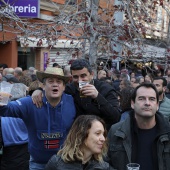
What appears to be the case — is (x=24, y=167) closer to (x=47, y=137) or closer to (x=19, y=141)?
(x=19, y=141)

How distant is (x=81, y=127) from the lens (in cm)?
319

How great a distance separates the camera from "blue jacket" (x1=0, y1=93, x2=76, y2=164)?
159 inches

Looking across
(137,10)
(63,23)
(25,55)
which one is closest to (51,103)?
(63,23)

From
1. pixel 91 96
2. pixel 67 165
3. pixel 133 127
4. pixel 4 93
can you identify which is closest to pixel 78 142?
pixel 67 165

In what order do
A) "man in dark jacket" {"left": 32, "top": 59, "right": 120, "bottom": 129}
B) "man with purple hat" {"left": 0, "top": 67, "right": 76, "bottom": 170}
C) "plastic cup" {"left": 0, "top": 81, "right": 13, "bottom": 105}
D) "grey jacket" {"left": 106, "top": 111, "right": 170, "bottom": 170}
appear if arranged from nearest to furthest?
"grey jacket" {"left": 106, "top": 111, "right": 170, "bottom": 170} < "plastic cup" {"left": 0, "top": 81, "right": 13, "bottom": 105} < "man in dark jacket" {"left": 32, "top": 59, "right": 120, "bottom": 129} < "man with purple hat" {"left": 0, "top": 67, "right": 76, "bottom": 170}

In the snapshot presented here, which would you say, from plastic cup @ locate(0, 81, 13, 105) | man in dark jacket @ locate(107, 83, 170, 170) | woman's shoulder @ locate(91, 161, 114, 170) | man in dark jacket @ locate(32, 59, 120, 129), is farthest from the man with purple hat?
woman's shoulder @ locate(91, 161, 114, 170)

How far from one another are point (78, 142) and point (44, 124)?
3.27 ft

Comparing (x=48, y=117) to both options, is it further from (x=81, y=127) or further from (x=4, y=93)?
(x=81, y=127)

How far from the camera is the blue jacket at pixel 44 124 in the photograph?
4.05 m

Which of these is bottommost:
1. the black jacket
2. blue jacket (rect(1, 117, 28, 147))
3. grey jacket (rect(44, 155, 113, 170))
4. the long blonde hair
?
blue jacket (rect(1, 117, 28, 147))

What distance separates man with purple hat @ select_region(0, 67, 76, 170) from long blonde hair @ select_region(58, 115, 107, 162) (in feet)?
→ 2.78

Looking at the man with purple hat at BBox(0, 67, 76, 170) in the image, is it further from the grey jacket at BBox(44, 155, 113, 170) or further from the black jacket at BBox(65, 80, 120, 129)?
the grey jacket at BBox(44, 155, 113, 170)

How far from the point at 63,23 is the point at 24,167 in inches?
150

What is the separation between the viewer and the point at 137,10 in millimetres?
8750
